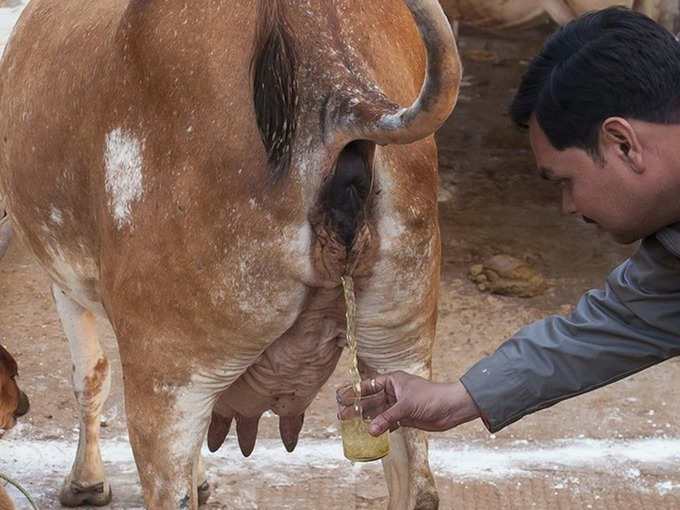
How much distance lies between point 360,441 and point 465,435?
93.1 inches

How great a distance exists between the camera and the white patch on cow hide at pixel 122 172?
11.9ft

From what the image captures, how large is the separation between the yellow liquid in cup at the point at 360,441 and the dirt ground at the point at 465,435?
69.6 inches

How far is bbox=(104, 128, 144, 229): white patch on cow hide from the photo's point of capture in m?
3.63

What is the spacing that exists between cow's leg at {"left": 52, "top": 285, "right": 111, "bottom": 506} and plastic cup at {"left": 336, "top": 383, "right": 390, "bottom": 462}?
1.92 metres

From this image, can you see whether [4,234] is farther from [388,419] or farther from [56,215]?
[388,419]

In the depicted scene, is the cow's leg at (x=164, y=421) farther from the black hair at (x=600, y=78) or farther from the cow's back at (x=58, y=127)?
the black hair at (x=600, y=78)

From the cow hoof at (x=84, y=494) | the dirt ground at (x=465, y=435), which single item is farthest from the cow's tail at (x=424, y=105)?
the cow hoof at (x=84, y=494)

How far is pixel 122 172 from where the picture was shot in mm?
3670

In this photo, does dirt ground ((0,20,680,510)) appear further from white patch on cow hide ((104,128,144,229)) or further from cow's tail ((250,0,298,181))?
cow's tail ((250,0,298,181))

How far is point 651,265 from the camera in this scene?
3121 mm

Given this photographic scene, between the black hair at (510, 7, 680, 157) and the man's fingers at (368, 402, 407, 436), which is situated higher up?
the black hair at (510, 7, 680, 157)

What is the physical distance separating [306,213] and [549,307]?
361 centimetres

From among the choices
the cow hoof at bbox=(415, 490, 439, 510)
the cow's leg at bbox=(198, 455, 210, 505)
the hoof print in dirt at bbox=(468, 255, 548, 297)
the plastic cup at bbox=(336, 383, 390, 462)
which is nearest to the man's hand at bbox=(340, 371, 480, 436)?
the plastic cup at bbox=(336, 383, 390, 462)

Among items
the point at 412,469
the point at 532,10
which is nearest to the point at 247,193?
the point at 412,469
